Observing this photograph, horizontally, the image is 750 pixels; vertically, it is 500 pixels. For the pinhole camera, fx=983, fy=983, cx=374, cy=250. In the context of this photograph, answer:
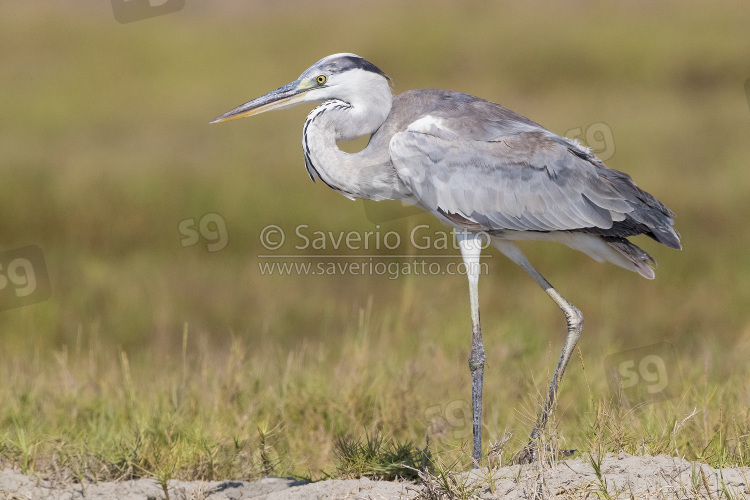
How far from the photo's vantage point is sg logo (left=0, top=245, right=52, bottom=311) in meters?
9.22

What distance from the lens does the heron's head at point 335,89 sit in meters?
5.30

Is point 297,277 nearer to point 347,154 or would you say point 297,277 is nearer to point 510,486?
point 347,154

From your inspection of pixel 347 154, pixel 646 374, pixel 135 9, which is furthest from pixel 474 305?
pixel 135 9

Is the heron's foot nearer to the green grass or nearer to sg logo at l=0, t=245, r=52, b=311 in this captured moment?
the green grass

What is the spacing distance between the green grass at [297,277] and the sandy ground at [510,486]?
0.45ft

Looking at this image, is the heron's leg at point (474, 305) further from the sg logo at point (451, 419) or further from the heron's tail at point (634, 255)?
the heron's tail at point (634, 255)

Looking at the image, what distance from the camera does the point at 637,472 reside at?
13.4 feet

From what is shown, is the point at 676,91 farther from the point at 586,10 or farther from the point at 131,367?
the point at 131,367

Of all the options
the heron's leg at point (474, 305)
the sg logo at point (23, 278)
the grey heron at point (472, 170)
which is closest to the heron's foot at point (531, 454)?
the heron's leg at point (474, 305)

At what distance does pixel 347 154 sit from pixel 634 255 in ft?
5.31

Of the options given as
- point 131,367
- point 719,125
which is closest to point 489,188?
point 131,367

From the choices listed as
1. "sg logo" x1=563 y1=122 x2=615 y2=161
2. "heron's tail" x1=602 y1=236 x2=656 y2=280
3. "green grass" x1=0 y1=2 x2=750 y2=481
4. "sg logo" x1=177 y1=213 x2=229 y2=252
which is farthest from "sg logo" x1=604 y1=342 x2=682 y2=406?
"sg logo" x1=177 y1=213 x2=229 y2=252

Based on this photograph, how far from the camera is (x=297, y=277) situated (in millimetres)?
10062

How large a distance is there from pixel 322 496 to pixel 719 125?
11.9 meters
